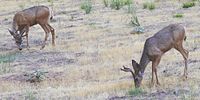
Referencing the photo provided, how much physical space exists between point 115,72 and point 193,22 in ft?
29.7

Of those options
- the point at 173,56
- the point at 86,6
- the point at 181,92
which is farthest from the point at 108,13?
the point at 181,92

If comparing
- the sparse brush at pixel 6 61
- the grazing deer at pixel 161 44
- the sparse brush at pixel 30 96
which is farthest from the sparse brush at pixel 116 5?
the sparse brush at pixel 30 96

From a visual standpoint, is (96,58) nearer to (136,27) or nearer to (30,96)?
(136,27)

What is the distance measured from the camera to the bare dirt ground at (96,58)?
13188mm

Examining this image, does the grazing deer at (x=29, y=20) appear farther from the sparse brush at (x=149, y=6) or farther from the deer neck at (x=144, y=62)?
the sparse brush at (x=149, y=6)

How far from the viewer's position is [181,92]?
1219 centimetres

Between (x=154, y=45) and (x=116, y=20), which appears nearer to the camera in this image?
(x=154, y=45)

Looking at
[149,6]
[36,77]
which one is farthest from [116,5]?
[36,77]

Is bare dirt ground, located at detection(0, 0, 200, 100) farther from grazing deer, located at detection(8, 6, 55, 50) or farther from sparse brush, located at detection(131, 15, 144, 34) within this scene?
grazing deer, located at detection(8, 6, 55, 50)

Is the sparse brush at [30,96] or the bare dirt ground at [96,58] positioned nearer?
the sparse brush at [30,96]

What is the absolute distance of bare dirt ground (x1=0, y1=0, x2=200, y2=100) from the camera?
43.3 ft

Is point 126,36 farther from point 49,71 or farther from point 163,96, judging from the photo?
point 163,96

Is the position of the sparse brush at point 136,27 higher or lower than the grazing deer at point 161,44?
lower

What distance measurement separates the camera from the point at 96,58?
18.4 m
